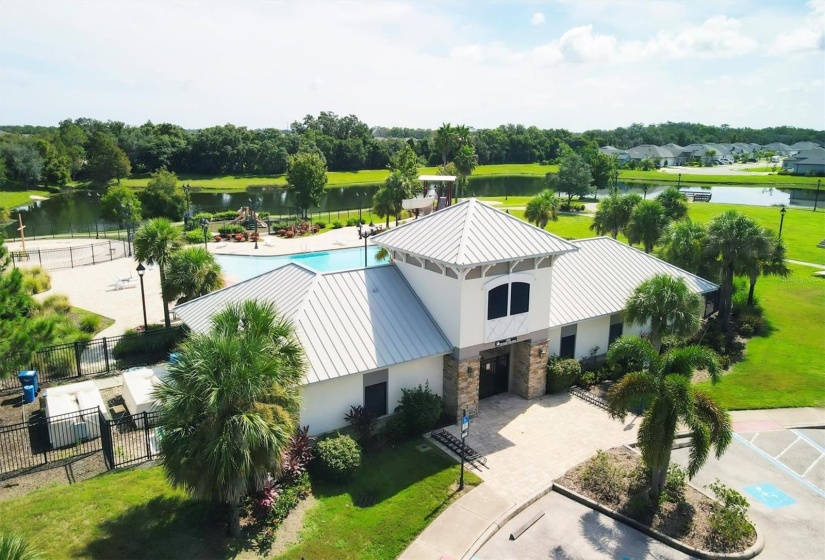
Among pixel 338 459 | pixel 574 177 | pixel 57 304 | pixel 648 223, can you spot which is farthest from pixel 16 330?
pixel 574 177

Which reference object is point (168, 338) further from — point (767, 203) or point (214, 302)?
point (767, 203)

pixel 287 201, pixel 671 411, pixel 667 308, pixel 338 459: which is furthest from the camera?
pixel 287 201

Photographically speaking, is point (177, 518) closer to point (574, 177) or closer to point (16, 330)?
point (16, 330)

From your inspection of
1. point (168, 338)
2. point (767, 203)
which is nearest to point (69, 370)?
point (168, 338)

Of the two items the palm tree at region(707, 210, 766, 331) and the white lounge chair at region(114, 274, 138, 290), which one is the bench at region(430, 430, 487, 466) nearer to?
the palm tree at region(707, 210, 766, 331)

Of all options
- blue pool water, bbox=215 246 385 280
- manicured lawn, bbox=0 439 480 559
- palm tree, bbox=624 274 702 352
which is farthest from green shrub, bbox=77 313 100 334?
palm tree, bbox=624 274 702 352

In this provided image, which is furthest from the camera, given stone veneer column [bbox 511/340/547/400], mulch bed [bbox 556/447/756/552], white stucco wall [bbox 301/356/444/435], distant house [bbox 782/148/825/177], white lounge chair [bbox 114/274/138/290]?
distant house [bbox 782/148/825/177]
